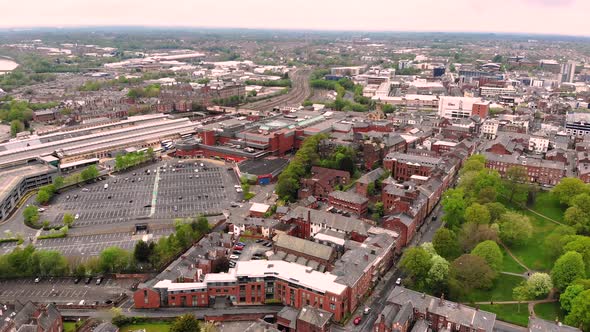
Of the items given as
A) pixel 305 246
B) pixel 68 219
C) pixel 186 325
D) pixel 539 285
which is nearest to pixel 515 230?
pixel 539 285

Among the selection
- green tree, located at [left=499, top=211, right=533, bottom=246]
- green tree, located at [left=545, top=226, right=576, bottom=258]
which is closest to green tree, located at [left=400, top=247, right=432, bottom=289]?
green tree, located at [left=499, top=211, right=533, bottom=246]

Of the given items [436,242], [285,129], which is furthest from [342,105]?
[436,242]

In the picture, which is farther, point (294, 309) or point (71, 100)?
point (71, 100)

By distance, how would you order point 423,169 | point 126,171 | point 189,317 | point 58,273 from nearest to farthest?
point 189,317
point 58,273
point 423,169
point 126,171

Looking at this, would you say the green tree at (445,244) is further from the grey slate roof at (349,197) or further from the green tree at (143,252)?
the green tree at (143,252)

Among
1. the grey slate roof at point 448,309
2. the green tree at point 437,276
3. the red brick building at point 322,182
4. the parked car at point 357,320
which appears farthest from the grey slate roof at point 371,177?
the parked car at point 357,320

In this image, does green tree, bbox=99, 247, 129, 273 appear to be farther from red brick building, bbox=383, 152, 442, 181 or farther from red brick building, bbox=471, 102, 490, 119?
red brick building, bbox=471, 102, 490, 119

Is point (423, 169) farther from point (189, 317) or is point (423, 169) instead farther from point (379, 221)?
point (189, 317)
